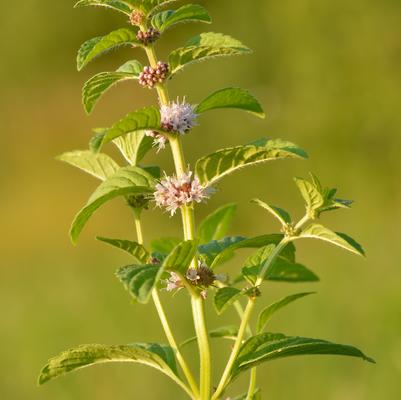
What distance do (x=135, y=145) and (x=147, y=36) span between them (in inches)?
8.1

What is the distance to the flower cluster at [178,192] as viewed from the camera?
138 centimetres

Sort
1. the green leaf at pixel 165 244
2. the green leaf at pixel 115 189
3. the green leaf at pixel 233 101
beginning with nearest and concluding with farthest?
the green leaf at pixel 115 189 < the green leaf at pixel 233 101 < the green leaf at pixel 165 244

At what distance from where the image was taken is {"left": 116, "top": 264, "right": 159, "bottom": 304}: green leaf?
1.13 m

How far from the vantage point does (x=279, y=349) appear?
1316 mm

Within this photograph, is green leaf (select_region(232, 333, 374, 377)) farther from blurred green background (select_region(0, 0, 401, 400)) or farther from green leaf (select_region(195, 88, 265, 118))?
blurred green background (select_region(0, 0, 401, 400))

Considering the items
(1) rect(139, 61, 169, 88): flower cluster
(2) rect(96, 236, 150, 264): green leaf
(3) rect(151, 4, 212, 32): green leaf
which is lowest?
(2) rect(96, 236, 150, 264): green leaf

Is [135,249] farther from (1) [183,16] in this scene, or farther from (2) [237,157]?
(1) [183,16]

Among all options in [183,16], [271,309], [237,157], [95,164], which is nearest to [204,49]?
[183,16]

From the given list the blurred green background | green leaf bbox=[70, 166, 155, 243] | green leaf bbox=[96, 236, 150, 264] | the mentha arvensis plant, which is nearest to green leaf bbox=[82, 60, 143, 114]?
the mentha arvensis plant

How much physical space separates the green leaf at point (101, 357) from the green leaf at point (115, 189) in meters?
0.17

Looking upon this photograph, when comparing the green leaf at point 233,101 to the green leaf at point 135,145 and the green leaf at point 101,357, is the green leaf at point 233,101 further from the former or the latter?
the green leaf at point 101,357

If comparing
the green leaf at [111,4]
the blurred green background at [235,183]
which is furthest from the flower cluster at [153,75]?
the blurred green background at [235,183]

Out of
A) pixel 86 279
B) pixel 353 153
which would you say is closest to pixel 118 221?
pixel 353 153

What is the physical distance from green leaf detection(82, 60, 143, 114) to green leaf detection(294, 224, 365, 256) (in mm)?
352
